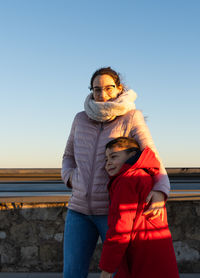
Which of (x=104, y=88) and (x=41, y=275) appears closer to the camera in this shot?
(x=104, y=88)

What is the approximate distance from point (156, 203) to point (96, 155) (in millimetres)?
484

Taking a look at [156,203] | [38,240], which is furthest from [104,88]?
[38,240]

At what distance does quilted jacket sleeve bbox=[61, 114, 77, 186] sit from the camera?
2246 millimetres

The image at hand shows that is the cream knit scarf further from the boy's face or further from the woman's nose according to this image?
the boy's face

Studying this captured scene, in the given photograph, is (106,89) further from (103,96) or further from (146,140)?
(146,140)

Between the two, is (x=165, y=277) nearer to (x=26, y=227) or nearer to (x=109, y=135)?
(x=109, y=135)

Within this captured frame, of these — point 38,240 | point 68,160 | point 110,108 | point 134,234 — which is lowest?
point 38,240

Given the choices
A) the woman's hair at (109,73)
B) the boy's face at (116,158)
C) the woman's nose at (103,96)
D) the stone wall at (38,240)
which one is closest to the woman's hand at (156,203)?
the boy's face at (116,158)

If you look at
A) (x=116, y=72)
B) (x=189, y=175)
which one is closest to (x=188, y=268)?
(x=116, y=72)

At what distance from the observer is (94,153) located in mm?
2008

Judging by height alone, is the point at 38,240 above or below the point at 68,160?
below

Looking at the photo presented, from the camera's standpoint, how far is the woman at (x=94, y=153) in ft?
6.46

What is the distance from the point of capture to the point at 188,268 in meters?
3.89

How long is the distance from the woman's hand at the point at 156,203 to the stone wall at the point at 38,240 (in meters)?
2.28
